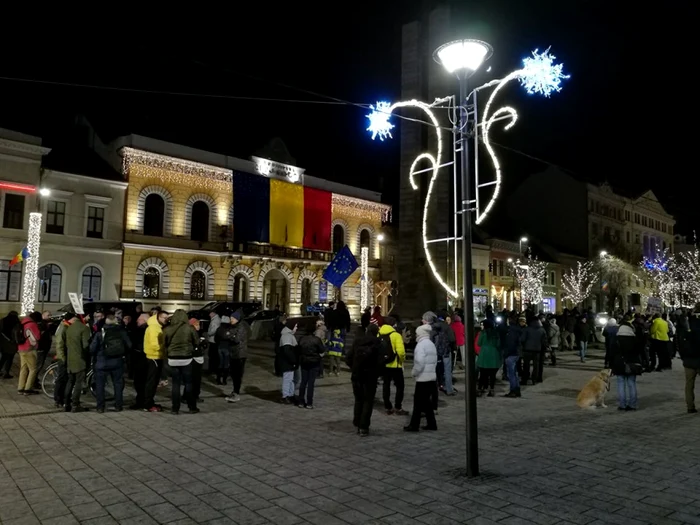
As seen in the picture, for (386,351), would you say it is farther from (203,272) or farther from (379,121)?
(203,272)

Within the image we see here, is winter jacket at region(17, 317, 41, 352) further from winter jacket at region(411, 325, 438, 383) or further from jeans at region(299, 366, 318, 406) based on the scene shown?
winter jacket at region(411, 325, 438, 383)

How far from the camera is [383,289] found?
42.6 metres

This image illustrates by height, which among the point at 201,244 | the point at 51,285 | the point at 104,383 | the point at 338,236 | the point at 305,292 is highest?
the point at 338,236

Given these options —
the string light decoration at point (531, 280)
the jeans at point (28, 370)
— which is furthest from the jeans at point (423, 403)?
the string light decoration at point (531, 280)

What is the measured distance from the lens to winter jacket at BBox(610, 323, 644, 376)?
10.2 metres

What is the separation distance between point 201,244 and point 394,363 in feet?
95.2

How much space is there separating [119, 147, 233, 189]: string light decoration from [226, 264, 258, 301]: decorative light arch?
5806 millimetres

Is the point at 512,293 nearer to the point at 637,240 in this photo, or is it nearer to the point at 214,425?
the point at 637,240

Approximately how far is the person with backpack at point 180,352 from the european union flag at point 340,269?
28.9 feet

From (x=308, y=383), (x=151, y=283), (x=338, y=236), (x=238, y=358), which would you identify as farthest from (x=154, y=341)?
(x=338, y=236)

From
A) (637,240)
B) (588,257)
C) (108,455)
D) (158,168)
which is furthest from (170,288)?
(637,240)

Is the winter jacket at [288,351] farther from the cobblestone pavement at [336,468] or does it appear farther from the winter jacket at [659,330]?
the winter jacket at [659,330]

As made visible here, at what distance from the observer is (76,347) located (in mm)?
9586

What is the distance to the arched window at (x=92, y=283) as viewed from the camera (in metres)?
31.5
